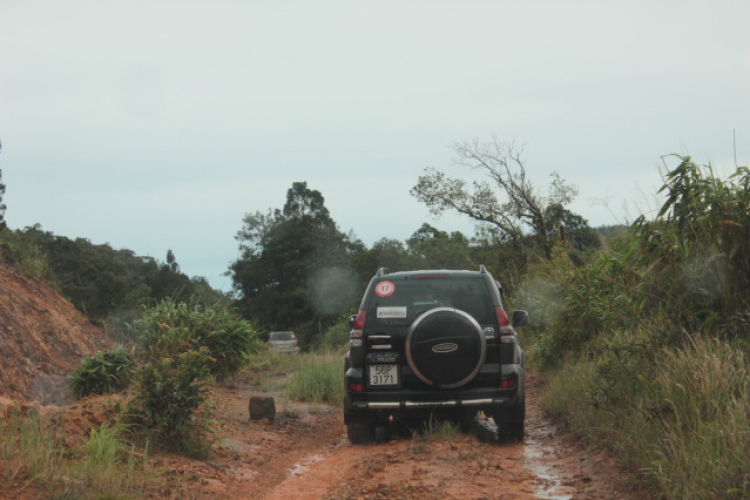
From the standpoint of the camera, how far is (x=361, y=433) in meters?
8.94

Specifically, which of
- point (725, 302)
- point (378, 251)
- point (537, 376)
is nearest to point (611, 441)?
point (725, 302)

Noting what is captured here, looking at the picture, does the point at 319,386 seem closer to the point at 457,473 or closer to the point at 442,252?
the point at 457,473

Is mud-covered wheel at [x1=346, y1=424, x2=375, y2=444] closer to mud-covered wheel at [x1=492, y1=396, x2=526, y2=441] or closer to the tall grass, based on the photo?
mud-covered wheel at [x1=492, y1=396, x2=526, y2=441]

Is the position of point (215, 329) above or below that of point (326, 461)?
above

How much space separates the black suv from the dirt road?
446mm

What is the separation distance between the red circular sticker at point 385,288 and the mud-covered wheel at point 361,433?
Result: 4.98 feet

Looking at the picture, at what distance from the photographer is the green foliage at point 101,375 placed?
10.1 meters

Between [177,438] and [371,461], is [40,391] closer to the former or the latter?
[177,438]

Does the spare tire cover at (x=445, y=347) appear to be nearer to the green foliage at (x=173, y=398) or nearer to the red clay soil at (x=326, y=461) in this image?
the red clay soil at (x=326, y=461)

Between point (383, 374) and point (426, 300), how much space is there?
937 mm

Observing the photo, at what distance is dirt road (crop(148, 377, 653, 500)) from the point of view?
6.32 meters

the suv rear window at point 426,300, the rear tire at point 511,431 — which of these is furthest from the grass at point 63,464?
the rear tire at point 511,431

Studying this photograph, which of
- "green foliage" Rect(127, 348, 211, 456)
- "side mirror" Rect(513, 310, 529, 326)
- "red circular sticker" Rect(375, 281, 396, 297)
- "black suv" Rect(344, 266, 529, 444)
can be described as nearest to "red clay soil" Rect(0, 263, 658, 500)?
"green foliage" Rect(127, 348, 211, 456)

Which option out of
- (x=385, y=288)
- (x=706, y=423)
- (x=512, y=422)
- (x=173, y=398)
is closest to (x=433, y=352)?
(x=385, y=288)
